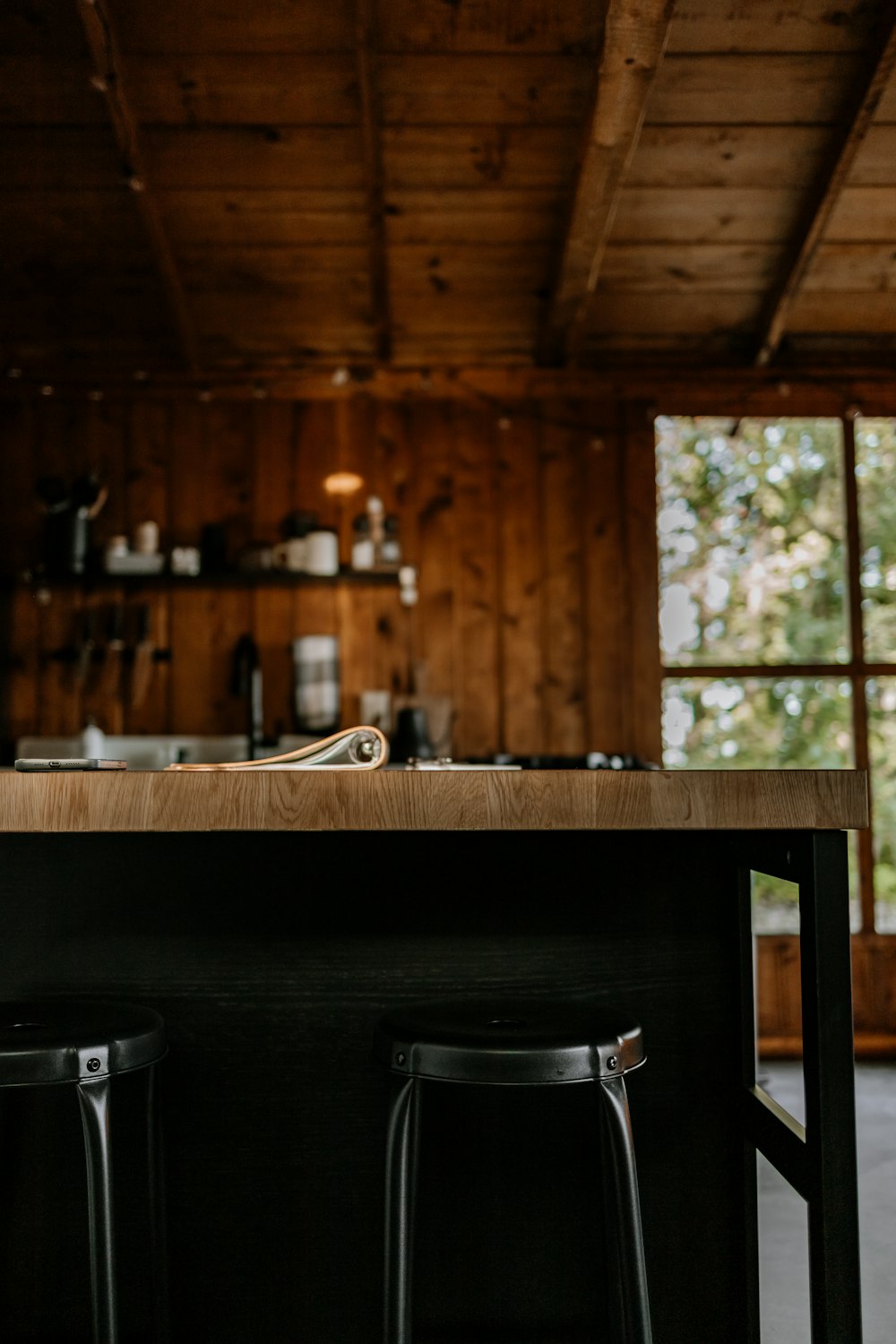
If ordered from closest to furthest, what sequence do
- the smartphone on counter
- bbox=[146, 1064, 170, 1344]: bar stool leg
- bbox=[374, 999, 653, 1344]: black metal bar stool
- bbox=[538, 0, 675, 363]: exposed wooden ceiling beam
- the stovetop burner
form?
bbox=[374, 999, 653, 1344]: black metal bar stool, the smartphone on counter, bbox=[146, 1064, 170, 1344]: bar stool leg, bbox=[538, 0, 675, 363]: exposed wooden ceiling beam, the stovetop burner

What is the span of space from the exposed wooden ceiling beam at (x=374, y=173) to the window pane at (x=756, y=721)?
1788 millimetres

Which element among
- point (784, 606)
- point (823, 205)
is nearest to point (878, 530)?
point (784, 606)

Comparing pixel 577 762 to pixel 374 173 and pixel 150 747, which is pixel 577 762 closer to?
pixel 150 747

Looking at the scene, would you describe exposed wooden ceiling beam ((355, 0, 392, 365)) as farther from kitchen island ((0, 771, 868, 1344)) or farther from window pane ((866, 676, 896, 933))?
kitchen island ((0, 771, 868, 1344))

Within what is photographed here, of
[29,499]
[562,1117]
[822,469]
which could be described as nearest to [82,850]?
[562,1117]

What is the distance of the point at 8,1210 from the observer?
1653mm

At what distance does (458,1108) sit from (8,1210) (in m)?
0.67

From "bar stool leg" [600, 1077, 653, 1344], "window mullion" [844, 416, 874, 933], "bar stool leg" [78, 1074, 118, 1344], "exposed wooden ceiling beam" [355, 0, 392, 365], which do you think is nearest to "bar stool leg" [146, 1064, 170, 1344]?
"bar stool leg" [78, 1074, 118, 1344]

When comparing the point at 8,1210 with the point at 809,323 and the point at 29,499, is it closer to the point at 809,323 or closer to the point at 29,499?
the point at 29,499

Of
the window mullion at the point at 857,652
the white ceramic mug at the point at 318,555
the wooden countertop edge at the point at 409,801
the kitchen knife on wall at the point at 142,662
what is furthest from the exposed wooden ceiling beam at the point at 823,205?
the wooden countertop edge at the point at 409,801

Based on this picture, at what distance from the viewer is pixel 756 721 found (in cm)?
456

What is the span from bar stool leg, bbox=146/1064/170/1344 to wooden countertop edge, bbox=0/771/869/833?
0.42m

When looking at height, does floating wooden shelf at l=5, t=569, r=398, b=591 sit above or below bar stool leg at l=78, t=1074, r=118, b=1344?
above

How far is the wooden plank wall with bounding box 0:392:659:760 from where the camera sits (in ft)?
14.3
